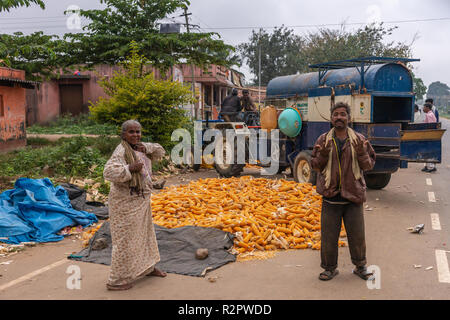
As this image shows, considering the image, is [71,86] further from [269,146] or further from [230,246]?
[230,246]

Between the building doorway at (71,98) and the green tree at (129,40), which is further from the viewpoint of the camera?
the building doorway at (71,98)

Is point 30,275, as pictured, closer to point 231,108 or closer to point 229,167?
point 229,167

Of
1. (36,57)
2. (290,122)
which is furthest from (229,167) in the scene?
(36,57)

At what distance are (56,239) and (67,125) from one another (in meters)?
18.7

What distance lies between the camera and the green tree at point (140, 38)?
802 inches

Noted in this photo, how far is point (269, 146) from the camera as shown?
11.3 metres

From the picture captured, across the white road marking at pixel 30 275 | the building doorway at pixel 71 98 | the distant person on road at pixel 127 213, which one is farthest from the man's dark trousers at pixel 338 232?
the building doorway at pixel 71 98

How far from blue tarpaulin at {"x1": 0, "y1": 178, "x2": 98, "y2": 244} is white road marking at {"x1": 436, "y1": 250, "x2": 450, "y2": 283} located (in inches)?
201

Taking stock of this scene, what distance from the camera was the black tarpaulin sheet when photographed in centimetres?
500

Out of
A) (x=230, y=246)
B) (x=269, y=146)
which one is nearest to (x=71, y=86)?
(x=269, y=146)

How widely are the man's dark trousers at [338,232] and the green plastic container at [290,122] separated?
239 inches

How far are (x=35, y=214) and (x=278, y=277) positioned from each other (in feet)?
13.2

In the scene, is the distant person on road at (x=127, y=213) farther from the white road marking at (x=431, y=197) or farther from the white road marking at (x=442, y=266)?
the white road marking at (x=431, y=197)

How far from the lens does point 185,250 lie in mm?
5516
